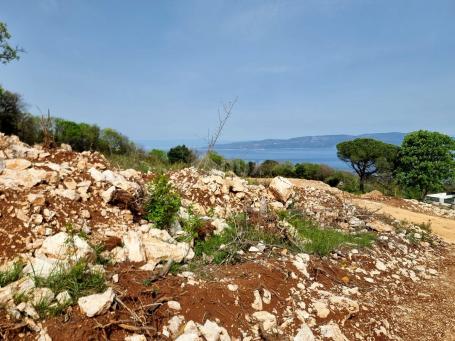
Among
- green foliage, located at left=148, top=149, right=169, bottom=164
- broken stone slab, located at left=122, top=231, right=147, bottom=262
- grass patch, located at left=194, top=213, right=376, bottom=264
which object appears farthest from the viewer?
green foliage, located at left=148, top=149, right=169, bottom=164

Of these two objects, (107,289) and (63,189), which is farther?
(63,189)

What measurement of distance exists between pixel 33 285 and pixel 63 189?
2.01 metres

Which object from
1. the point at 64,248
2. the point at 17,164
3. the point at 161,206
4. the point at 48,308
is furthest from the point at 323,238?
the point at 17,164

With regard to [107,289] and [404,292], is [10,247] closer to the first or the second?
[107,289]

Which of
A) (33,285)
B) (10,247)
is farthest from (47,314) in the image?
(10,247)

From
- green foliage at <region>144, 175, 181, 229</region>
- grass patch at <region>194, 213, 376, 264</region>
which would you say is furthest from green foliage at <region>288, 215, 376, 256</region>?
green foliage at <region>144, 175, 181, 229</region>

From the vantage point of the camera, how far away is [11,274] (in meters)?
3.39

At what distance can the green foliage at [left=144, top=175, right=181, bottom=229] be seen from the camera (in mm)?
5348

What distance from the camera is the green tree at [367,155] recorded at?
2630 centimetres

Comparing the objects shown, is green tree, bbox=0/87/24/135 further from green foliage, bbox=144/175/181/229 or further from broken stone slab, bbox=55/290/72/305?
broken stone slab, bbox=55/290/72/305

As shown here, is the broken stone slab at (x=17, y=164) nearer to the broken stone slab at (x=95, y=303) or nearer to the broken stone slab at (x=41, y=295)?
the broken stone slab at (x=41, y=295)

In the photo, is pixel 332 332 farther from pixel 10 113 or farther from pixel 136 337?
pixel 10 113

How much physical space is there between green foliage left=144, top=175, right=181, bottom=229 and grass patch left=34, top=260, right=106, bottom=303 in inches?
70.8

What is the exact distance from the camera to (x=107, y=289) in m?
3.39
